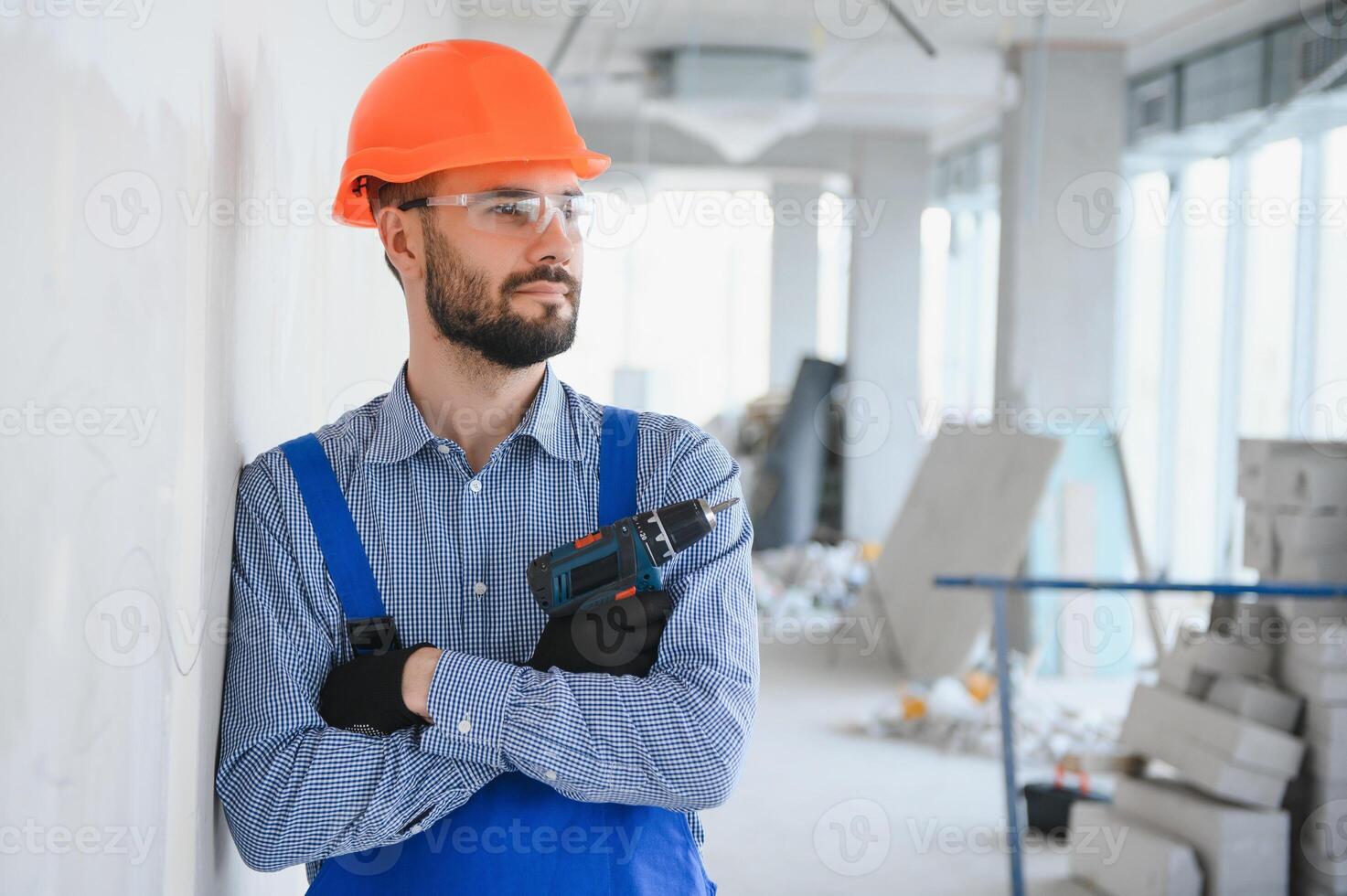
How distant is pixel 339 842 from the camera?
1.43m

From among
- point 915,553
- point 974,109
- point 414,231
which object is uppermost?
point 974,109

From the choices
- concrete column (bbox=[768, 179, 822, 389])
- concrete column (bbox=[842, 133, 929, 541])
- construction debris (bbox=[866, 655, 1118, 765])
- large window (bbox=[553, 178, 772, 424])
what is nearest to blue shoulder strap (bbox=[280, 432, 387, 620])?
construction debris (bbox=[866, 655, 1118, 765])

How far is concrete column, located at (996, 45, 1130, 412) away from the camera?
290 inches

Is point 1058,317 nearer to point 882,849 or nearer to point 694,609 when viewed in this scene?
point 882,849

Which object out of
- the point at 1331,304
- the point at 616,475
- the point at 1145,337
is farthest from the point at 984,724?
the point at 1145,337

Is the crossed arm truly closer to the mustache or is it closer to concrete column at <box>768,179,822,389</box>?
the mustache

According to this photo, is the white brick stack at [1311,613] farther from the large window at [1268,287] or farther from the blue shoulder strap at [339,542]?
the large window at [1268,287]

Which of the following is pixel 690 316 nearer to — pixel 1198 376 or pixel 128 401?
pixel 1198 376

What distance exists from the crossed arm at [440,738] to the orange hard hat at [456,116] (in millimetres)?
519

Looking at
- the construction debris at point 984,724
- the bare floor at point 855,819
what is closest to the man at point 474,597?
the bare floor at point 855,819

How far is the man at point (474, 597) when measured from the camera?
1438 mm

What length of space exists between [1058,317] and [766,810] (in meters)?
4.05

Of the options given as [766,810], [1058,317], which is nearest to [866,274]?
[1058,317]

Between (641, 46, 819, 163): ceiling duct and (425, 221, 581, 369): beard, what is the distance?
20.5 feet
